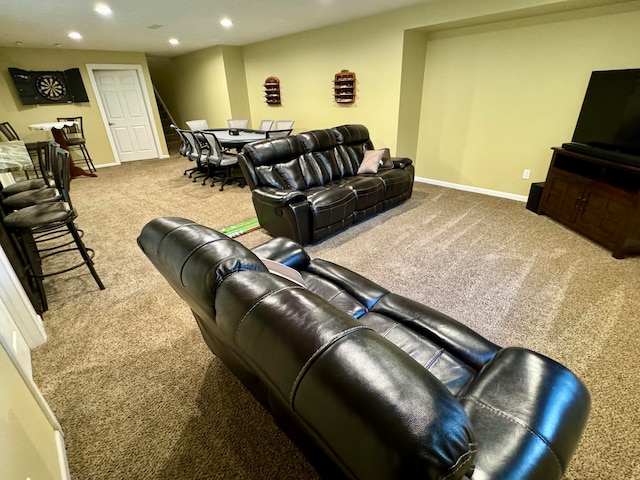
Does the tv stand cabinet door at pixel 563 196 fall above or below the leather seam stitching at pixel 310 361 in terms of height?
below

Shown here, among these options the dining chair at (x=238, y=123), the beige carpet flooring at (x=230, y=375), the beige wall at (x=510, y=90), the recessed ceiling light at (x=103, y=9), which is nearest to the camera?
the beige carpet flooring at (x=230, y=375)

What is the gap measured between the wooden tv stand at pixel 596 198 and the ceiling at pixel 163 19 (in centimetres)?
263

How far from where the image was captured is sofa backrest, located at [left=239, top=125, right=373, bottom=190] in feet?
10.6

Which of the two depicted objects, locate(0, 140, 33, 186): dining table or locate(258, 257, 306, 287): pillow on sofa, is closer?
locate(258, 257, 306, 287): pillow on sofa

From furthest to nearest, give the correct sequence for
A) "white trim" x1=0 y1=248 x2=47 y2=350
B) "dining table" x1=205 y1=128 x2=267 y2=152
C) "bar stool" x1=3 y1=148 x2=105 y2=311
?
"dining table" x1=205 y1=128 x2=267 y2=152, "bar stool" x1=3 y1=148 x2=105 y2=311, "white trim" x1=0 y1=248 x2=47 y2=350

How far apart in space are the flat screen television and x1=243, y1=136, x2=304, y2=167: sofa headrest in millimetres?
2955

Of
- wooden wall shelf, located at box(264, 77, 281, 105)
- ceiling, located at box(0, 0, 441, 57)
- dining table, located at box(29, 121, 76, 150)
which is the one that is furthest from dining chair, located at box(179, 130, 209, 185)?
dining table, located at box(29, 121, 76, 150)

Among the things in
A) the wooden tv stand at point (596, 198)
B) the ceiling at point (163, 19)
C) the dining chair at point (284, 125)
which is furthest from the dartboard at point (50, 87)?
the wooden tv stand at point (596, 198)

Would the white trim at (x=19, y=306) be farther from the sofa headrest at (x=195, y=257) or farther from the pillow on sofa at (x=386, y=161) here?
the pillow on sofa at (x=386, y=161)

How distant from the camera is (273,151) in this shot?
11.0 ft

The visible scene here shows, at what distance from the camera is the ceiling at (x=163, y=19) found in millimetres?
3572

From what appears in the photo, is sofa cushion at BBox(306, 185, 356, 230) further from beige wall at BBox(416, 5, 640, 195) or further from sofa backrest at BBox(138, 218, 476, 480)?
beige wall at BBox(416, 5, 640, 195)

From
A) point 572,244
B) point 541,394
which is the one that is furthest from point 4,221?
point 572,244

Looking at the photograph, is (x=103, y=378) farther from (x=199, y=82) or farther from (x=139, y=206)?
(x=199, y=82)
